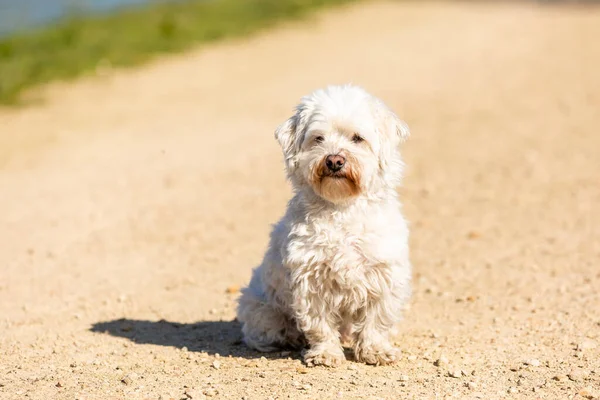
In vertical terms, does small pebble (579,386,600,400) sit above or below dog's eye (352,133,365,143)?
below

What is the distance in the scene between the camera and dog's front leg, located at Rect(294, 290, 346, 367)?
5781mm

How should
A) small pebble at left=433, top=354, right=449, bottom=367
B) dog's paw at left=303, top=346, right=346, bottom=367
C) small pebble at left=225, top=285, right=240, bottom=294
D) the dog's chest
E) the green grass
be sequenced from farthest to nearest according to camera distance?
the green grass < small pebble at left=225, top=285, right=240, bottom=294 < small pebble at left=433, top=354, right=449, bottom=367 < dog's paw at left=303, top=346, right=346, bottom=367 < the dog's chest

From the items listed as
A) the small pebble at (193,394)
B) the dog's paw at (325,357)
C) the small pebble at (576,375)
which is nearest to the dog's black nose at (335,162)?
the dog's paw at (325,357)

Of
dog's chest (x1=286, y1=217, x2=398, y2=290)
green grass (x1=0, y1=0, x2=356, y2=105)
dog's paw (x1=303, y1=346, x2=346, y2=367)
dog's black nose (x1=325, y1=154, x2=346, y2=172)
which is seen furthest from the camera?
green grass (x1=0, y1=0, x2=356, y2=105)

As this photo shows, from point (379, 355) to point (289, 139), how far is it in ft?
4.54

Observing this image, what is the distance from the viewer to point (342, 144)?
18.9ft

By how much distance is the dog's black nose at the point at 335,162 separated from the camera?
5.58m

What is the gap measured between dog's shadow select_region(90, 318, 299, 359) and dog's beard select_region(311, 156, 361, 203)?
3.69 ft

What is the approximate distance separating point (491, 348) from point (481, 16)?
16.8m

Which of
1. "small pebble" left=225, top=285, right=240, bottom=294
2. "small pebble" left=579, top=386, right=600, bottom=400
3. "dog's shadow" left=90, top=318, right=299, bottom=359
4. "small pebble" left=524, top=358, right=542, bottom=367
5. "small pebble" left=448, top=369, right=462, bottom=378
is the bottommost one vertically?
"dog's shadow" left=90, top=318, right=299, bottom=359

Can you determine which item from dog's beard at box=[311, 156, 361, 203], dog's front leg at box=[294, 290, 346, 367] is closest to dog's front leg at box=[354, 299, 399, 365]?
dog's front leg at box=[294, 290, 346, 367]

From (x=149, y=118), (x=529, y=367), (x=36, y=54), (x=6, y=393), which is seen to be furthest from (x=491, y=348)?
(x=36, y=54)

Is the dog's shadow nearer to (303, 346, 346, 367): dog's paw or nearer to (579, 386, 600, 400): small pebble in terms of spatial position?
(303, 346, 346, 367): dog's paw

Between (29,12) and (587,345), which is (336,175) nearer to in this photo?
(587,345)
